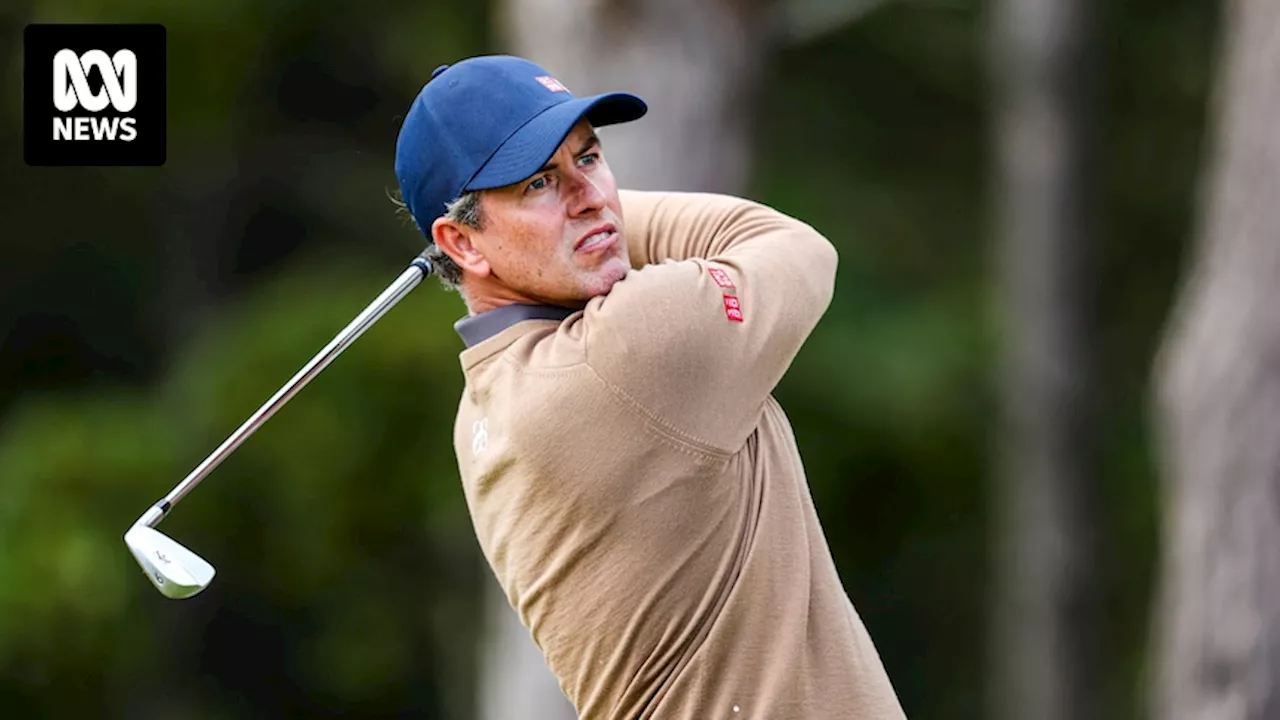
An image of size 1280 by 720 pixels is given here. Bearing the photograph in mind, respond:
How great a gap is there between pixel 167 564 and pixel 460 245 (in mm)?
665

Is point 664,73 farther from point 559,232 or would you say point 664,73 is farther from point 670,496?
point 670,496

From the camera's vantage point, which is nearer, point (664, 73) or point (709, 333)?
point (709, 333)

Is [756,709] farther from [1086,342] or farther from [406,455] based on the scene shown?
[1086,342]

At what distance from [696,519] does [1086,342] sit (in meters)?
8.39

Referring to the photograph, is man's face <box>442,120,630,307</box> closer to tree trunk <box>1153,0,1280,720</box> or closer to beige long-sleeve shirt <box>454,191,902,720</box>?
beige long-sleeve shirt <box>454,191,902,720</box>

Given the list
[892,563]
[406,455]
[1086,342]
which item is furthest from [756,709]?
[892,563]

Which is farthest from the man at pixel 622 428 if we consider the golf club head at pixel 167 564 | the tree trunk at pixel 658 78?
the tree trunk at pixel 658 78

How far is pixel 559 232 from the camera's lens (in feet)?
9.58

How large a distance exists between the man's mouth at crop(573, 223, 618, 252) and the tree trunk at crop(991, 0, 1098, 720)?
306 inches

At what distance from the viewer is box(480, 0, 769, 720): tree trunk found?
6.67m

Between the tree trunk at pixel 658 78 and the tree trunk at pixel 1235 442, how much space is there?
2.09 m

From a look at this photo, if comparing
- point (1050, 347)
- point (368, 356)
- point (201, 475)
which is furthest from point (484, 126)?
point (1050, 347)

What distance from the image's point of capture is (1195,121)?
12.5 meters

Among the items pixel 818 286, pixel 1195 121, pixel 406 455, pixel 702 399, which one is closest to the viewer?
pixel 702 399
